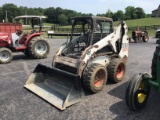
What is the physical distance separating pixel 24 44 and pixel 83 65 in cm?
530

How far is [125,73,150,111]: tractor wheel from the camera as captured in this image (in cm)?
394

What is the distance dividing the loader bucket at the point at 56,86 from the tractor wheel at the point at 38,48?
12.7 ft

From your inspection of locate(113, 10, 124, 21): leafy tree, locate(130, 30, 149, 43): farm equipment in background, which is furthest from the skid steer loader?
locate(113, 10, 124, 21): leafy tree

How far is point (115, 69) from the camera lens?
18.8 ft

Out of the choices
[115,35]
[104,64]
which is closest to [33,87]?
[104,64]

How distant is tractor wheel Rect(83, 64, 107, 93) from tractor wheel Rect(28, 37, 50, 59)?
5014mm

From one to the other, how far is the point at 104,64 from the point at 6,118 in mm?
2915

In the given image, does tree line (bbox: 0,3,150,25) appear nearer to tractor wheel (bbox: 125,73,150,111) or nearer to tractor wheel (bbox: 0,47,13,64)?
tractor wheel (bbox: 0,47,13,64)

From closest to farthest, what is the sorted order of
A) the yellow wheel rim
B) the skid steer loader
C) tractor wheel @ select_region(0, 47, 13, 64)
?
the yellow wheel rim → the skid steer loader → tractor wheel @ select_region(0, 47, 13, 64)

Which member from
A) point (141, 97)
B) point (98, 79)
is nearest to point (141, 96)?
point (141, 97)

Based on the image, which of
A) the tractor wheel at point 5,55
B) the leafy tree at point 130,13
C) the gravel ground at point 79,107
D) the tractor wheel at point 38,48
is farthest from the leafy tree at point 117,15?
the gravel ground at point 79,107

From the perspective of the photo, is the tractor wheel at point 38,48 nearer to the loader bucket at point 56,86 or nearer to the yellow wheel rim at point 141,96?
the loader bucket at point 56,86

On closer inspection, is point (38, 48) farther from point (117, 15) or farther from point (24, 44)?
point (117, 15)

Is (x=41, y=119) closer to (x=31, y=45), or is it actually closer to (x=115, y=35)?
(x=115, y=35)
